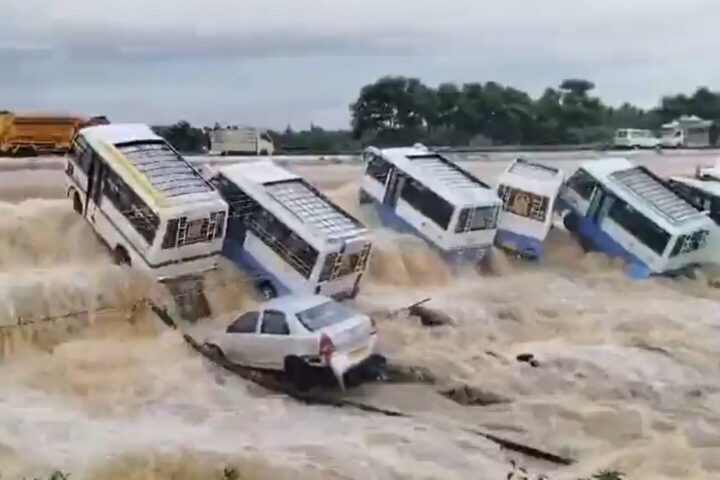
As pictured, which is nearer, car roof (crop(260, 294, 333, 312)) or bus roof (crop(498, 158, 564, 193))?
car roof (crop(260, 294, 333, 312))

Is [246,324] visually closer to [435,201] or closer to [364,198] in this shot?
[435,201]

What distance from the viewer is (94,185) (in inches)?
746

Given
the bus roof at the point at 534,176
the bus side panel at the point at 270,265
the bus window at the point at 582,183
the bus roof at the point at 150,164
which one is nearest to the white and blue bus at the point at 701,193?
the bus window at the point at 582,183

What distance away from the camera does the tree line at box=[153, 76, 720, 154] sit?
50.0m

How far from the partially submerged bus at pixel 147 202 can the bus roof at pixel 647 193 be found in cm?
985

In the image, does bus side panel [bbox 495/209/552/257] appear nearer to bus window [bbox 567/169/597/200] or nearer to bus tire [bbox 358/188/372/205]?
bus window [bbox 567/169/597/200]

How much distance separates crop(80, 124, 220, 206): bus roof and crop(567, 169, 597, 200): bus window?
9.67 m

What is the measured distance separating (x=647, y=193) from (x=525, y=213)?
2.70 metres

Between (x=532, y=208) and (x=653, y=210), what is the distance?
95.8 inches

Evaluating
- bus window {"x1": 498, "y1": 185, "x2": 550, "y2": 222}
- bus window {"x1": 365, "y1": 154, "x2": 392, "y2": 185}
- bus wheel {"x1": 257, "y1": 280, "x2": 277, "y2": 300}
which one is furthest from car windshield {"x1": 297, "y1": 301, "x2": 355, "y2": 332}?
bus window {"x1": 498, "y1": 185, "x2": 550, "y2": 222}

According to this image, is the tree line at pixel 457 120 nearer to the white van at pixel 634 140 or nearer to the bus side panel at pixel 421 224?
the white van at pixel 634 140

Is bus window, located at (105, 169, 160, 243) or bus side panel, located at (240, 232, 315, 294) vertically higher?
bus window, located at (105, 169, 160, 243)

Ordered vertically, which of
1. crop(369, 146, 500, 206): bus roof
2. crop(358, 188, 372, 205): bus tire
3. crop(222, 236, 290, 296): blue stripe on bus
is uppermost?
crop(369, 146, 500, 206): bus roof

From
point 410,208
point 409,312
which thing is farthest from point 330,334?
point 410,208
